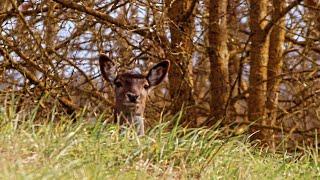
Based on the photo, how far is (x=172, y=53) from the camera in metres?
12.0

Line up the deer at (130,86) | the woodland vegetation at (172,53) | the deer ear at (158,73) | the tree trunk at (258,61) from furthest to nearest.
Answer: the tree trunk at (258,61), the woodland vegetation at (172,53), the deer ear at (158,73), the deer at (130,86)

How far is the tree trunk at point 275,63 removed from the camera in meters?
13.6

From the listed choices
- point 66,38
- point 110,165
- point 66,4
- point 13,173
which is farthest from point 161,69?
point 13,173

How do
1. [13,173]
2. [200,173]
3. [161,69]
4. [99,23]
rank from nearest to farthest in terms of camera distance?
[13,173], [200,173], [161,69], [99,23]

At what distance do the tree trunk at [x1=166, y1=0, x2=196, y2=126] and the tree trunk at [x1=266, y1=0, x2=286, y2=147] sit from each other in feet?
4.60

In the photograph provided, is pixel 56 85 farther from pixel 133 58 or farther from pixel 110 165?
pixel 110 165

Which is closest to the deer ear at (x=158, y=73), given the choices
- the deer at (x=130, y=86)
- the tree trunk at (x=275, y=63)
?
the deer at (x=130, y=86)

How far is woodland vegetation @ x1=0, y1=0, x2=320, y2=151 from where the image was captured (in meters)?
11.9

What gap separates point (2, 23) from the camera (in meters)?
12.1

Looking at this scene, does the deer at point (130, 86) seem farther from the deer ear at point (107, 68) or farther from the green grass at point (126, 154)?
the green grass at point (126, 154)

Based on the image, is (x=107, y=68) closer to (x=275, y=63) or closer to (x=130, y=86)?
(x=130, y=86)

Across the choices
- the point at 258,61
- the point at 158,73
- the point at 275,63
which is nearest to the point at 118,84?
the point at 158,73

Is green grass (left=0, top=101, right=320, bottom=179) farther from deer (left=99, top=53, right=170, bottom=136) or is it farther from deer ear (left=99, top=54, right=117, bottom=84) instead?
deer ear (left=99, top=54, right=117, bottom=84)

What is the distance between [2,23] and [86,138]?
5.54 metres
